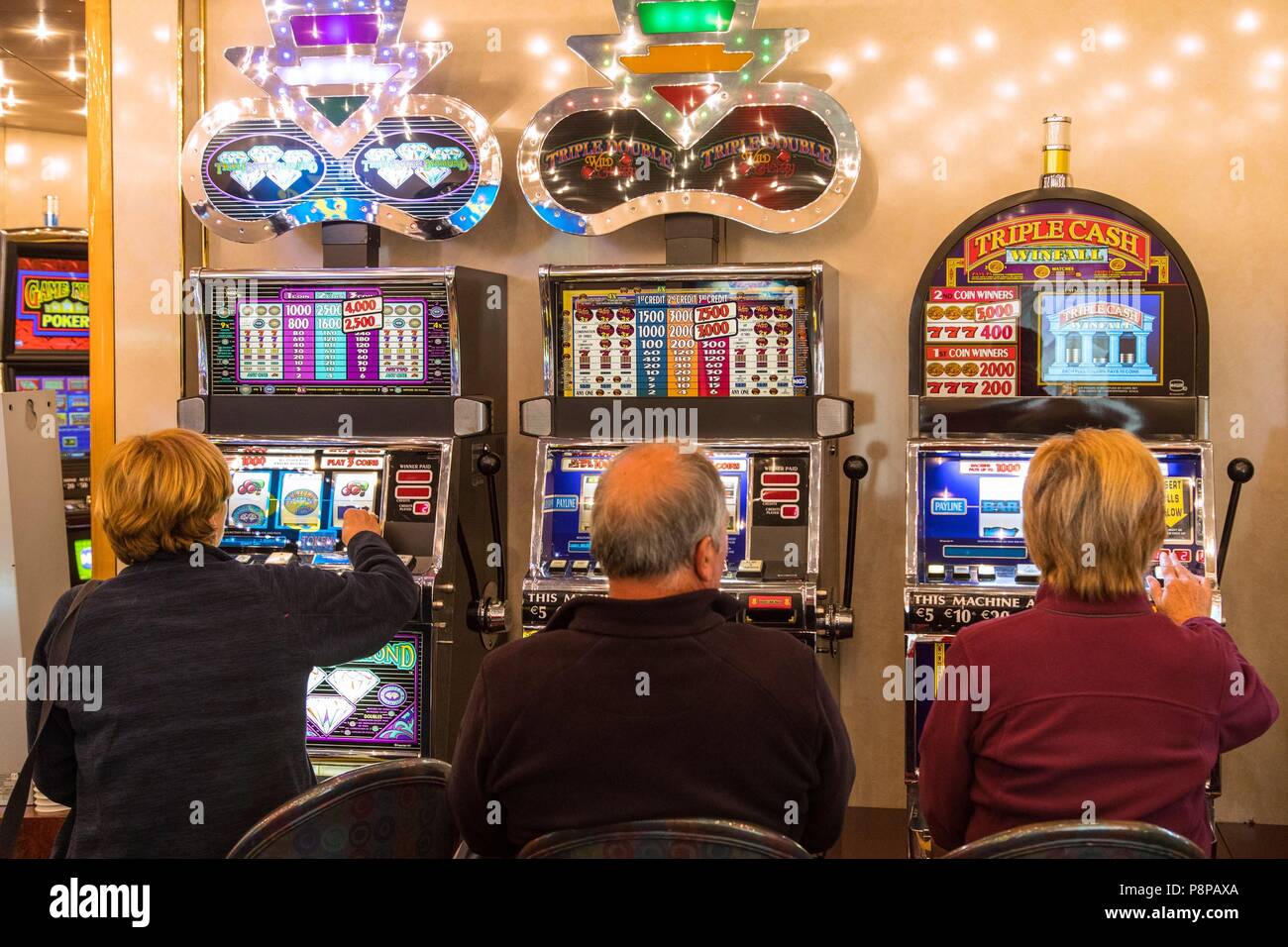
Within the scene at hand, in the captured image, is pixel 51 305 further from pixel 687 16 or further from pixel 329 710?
pixel 687 16

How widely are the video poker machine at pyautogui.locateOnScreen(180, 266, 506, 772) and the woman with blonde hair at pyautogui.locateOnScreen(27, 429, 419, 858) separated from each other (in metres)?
1.45

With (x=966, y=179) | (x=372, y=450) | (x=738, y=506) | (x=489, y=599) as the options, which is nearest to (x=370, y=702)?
(x=489, y=599)

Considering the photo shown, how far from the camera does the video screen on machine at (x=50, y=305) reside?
674 cm

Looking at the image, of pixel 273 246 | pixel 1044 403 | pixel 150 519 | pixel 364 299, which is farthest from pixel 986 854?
pixel 273 246

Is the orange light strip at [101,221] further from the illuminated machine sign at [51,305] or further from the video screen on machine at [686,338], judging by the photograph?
the video screen on machine at [686,338]

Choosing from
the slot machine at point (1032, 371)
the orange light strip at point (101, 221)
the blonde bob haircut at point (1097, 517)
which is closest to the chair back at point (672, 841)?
the blonde bob haircut at point (1097, 517)

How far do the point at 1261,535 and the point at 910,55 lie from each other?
2149 mm

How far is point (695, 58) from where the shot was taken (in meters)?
4.29

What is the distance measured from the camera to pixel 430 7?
16.4ft

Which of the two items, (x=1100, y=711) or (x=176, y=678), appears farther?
(x=176, y=678)

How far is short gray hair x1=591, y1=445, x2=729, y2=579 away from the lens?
6.95 feet

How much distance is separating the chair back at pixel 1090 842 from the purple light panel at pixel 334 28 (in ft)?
12.4

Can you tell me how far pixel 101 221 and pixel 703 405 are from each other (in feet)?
8.69

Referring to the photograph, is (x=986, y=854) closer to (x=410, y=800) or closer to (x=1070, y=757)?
(x=1070, y=757)
